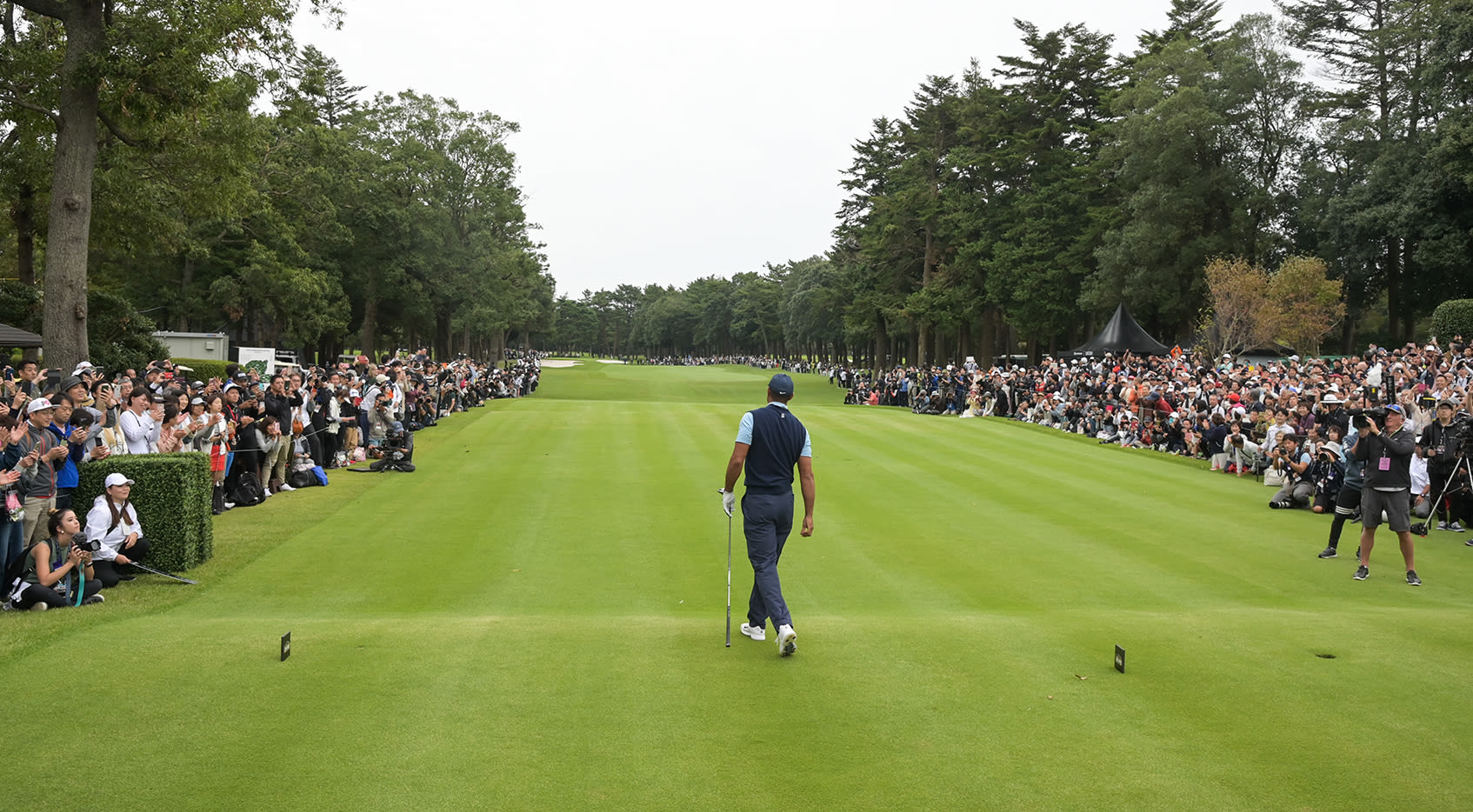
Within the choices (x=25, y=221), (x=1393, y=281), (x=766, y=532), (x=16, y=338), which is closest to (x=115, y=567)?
(x=766, y=532)

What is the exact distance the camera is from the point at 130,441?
11.8 metres

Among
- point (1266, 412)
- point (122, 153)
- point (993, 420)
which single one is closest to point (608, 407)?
point (993, 420)

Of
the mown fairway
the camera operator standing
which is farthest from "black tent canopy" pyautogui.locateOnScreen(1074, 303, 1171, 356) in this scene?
the camera operator standing

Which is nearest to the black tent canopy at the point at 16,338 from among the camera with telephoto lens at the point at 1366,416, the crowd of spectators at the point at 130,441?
the crowd of spectators at the point at 130,441

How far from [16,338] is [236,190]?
7.43m

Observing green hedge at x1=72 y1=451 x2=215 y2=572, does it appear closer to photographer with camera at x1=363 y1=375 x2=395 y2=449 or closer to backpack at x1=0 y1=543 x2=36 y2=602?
backpack at x1=0 y1=543 x2=36 y2=602

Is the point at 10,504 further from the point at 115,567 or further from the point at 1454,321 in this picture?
the point at 1454,321

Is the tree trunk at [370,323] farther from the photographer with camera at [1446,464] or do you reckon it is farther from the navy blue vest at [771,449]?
the navy blue vest at [771,449]

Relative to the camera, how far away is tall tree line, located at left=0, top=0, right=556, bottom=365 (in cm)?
1708

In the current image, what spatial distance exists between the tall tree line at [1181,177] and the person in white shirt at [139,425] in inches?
1691

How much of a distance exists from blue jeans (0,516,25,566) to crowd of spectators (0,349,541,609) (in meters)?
0.01

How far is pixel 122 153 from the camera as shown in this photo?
75.5ft

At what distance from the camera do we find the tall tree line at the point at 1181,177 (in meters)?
42.8

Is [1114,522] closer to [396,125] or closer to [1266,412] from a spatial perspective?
[1266,412]
